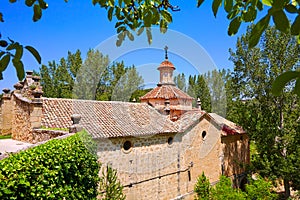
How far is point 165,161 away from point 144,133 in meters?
2.64

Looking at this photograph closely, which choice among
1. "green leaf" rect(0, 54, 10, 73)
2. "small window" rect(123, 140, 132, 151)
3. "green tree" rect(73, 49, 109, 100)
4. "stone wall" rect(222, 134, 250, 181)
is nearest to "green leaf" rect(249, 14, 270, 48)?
"green leaf" rect(0, 54, 10, 73)

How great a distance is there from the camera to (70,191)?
6.35 m

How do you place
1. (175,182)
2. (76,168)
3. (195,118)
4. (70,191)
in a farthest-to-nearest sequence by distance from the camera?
1. (195,118)
2. (175,182)
3. (76,168)
4. (70,191)

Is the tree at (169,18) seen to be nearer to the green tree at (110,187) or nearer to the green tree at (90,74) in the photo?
the green tree at (110,187)

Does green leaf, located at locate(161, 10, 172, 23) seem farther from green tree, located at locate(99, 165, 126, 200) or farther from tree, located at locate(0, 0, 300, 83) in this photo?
green tree, located at locate(99, 165, 126, 200)

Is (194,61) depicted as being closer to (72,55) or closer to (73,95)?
(73,95)

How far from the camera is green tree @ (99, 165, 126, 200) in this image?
10.4 metres

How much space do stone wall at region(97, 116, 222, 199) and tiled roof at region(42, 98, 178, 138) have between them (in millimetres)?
459

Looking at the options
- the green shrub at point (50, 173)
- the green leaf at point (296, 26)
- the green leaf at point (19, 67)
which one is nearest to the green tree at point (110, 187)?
the green shrub at point (50, 173)

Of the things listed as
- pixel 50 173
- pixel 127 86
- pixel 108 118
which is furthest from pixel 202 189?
pixel 127 86

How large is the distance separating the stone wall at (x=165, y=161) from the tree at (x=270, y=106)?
289cm

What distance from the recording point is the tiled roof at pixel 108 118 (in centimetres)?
1114

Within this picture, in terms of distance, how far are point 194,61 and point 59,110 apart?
7631 millimetres

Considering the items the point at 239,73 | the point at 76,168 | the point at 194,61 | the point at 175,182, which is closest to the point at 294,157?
the point at 239,73
